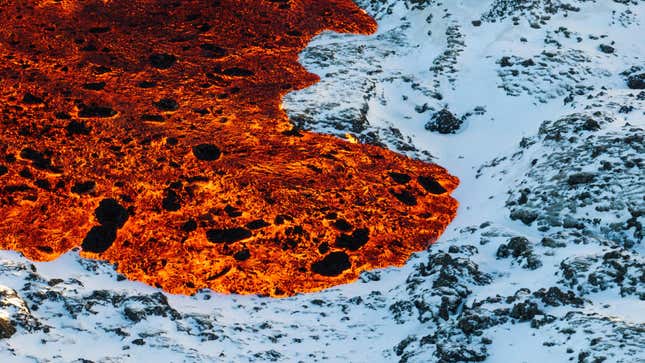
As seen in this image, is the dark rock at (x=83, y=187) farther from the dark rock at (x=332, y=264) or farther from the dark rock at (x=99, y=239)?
the dark rock at (x=332, y=264)

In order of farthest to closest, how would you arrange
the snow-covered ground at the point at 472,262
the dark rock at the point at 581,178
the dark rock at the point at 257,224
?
the dark rock at the point at 581,178 < the dark rock at the point at 257,224 < the snow-covered ground at the point at 472,262

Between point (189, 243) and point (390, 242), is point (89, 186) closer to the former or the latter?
point (189, 243)

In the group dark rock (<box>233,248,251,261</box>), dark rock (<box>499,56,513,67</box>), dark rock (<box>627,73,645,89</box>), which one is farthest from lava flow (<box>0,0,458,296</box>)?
dark rock (<box>627,73,645,89</box>)

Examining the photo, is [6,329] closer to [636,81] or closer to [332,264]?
[332,264]

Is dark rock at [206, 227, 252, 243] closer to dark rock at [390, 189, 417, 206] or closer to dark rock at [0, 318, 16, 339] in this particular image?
dark rock at [390, 189, 417, 206]

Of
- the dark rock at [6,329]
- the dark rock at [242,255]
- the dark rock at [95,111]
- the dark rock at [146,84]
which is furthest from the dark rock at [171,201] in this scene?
the dark rock at [146,84]

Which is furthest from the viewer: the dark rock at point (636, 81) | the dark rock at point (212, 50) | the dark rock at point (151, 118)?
the dark rock at point (212, 50)

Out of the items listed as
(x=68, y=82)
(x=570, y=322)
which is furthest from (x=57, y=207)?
(x=570, y=322)
